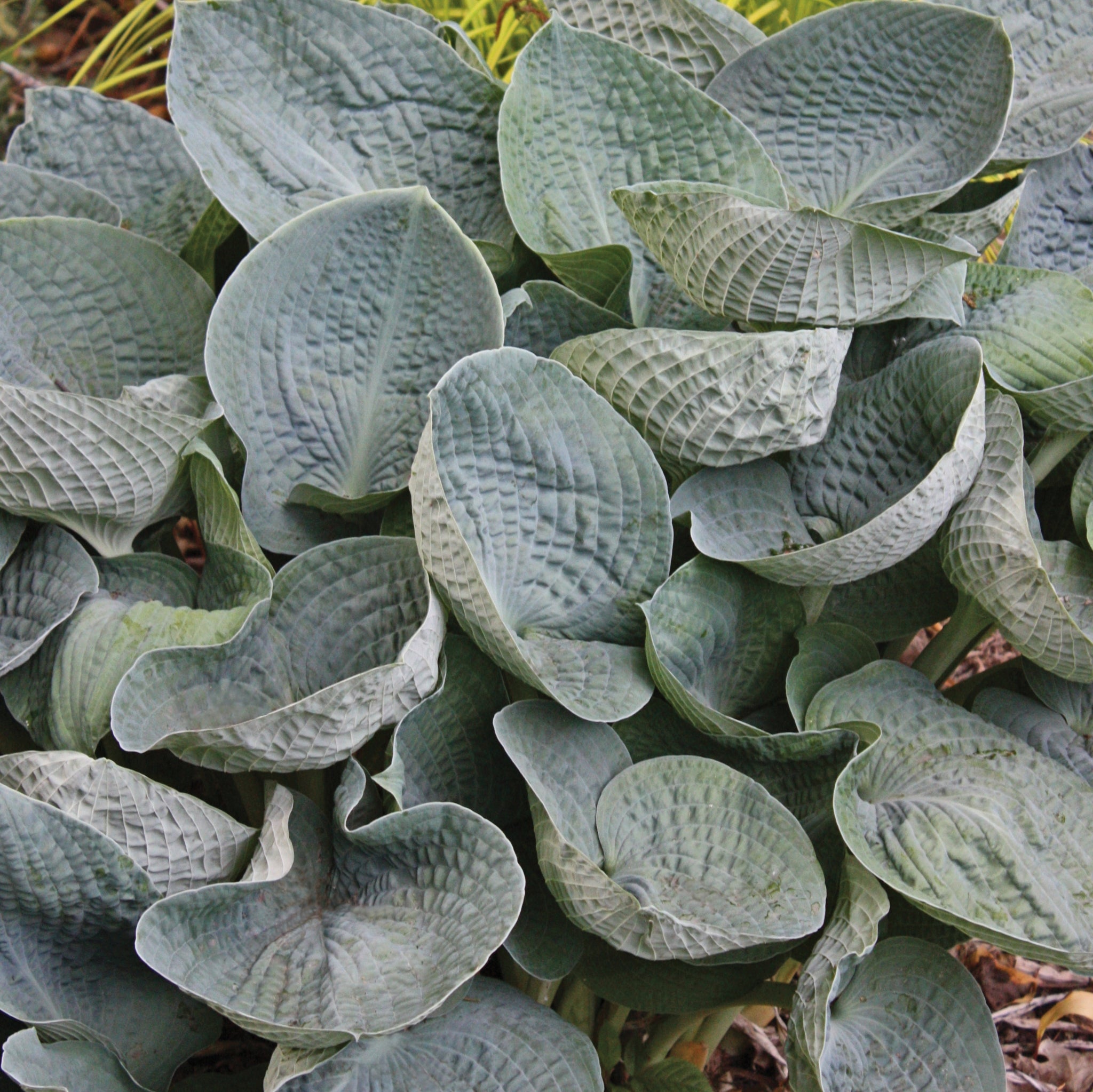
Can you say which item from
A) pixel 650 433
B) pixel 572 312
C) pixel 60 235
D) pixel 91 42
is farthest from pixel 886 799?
pixel 91 42

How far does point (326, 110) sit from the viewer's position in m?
0.98

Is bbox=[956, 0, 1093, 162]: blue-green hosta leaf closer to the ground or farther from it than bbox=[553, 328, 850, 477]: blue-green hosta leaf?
farther from it

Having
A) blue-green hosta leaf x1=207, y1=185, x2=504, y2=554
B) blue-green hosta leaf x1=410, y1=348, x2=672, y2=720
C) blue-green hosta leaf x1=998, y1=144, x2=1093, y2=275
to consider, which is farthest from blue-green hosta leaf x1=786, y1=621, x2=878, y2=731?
blue-green hosta leaf x1=998, y1=144, x2=1093, y2=275

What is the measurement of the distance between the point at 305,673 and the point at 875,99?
70 cm

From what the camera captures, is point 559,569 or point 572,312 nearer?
point 559,569

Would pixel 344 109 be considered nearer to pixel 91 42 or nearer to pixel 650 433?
pixel 650 433

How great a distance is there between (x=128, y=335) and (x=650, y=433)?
0.44 metres

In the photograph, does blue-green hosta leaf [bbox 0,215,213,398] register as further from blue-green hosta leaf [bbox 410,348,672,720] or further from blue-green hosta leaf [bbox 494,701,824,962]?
blue-green hosta leaf [bbox 494,701,824,962]

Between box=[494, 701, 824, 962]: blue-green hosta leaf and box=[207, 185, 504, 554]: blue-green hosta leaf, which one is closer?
box=[494, 701, 824, 962]: blue-green hosta leaf

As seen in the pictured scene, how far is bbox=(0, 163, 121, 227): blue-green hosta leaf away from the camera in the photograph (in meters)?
0.98

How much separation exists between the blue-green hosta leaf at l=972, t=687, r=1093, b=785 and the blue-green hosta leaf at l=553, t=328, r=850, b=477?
28cm

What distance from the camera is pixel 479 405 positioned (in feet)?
2.52

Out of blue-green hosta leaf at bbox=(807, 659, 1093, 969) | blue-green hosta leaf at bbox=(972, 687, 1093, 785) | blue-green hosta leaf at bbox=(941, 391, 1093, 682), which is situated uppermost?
blue-green hosta leaf at bbox=(941, 391, 1093, 682)

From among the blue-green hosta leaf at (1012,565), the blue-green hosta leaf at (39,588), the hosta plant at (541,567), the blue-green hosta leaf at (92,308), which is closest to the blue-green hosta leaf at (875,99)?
the hosta plant at (541,567)
